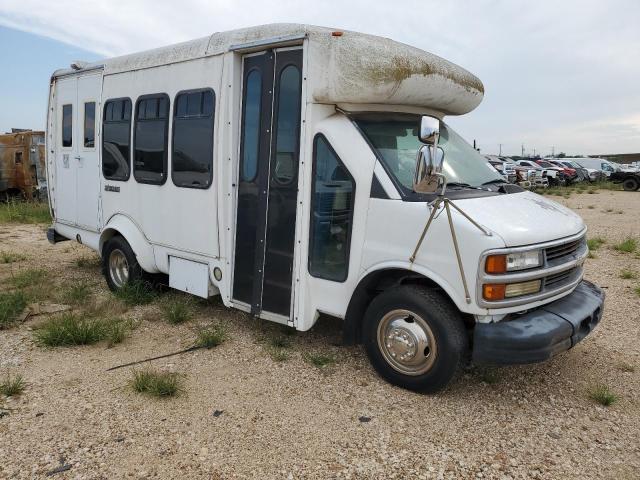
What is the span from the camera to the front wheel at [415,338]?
12.7ft

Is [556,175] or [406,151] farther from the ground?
[556,175]

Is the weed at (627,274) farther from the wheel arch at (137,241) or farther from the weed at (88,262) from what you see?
the weed at (88,262)

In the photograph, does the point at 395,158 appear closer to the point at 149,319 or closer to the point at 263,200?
the point at 263,200

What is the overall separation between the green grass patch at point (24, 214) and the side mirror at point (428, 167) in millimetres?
12231

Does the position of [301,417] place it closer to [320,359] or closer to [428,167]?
[320,359]

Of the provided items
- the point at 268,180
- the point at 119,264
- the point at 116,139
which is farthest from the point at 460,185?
the point at 119,264

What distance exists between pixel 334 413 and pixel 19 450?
2.06 m

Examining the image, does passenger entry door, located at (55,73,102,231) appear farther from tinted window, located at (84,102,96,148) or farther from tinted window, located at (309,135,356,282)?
tinted window, located at (309,135,356,282)

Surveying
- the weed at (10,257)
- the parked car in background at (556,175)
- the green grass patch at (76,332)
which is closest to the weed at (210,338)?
the green grass patch at (76,332)

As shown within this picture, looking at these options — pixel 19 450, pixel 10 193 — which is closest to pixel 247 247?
pixel 19 450

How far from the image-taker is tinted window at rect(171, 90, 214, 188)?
5242mm

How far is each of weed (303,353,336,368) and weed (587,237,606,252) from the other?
7.12m

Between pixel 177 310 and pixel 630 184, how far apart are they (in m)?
27.5

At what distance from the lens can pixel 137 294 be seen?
6336 millimetres
